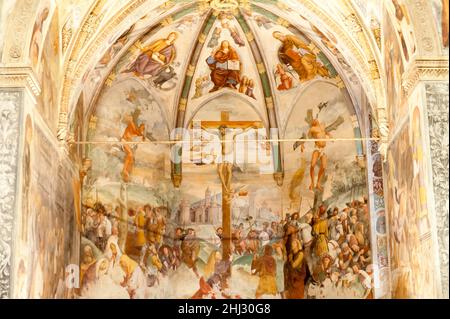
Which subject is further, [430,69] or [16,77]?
[16,77]

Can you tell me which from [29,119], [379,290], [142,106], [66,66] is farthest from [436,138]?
[142,106]

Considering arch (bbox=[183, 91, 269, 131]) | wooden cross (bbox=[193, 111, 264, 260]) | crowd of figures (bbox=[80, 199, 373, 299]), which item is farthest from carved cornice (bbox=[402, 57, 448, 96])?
arch (bbox=[183, 91, 269, 131])

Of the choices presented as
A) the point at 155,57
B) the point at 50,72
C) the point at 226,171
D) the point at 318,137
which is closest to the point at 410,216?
the point at 318,137

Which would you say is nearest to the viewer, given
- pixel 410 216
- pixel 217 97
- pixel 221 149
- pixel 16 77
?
pixel 16 77

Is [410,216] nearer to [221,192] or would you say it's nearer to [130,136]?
[221,192]

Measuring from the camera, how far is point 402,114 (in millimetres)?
17141

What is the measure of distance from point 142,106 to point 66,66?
442 centimetres

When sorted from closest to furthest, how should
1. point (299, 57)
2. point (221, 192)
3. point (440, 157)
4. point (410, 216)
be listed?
point (440, 157) → point (410, 216) → point (299, 57) → point (221, 192)

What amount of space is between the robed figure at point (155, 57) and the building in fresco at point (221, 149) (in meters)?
0.05

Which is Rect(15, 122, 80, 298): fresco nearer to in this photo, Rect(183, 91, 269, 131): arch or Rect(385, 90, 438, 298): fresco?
Rect(183, 91, 269, 131): arch

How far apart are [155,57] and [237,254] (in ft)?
20.8

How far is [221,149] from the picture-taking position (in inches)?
952

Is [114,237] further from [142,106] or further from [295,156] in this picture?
[295,156]

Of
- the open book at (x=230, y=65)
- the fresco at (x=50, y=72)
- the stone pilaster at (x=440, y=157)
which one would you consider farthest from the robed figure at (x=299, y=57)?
the stone pilaster at (x=440, y=157)
